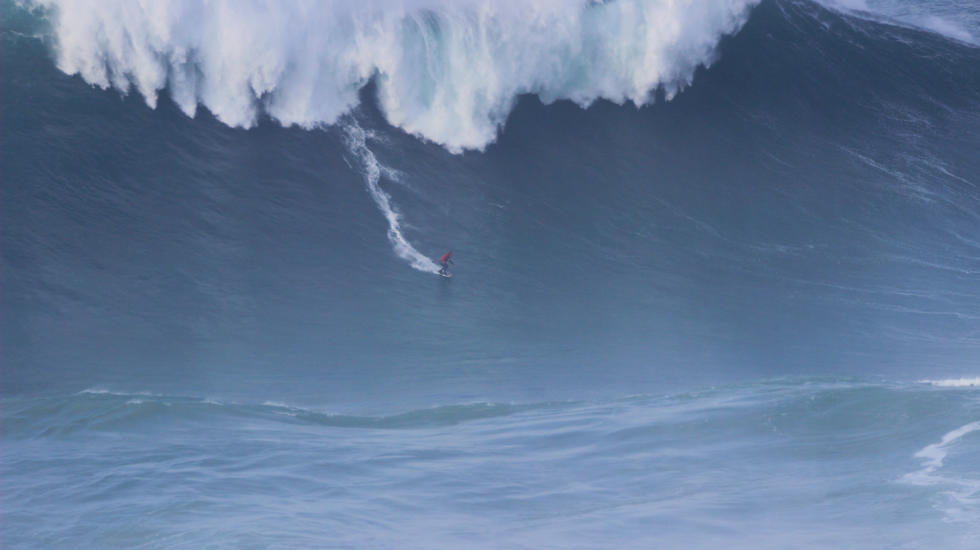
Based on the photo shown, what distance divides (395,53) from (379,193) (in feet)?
9.23

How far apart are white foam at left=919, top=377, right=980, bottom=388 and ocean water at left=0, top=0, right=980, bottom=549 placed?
0.33 feet

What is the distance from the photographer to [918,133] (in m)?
23.3

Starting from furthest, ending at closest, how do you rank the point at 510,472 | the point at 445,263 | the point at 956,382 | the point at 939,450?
the point at 445,263, the point at 956,382, the point at 939,450, the point at 510,472

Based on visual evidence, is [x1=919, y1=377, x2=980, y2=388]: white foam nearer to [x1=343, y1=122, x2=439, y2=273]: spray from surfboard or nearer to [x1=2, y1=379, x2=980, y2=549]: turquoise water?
[x1=2, y1=379, x2=980, y2=549]: turquoise water

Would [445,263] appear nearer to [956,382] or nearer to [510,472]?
[510,472]

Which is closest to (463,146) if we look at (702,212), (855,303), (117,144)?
(702,212)

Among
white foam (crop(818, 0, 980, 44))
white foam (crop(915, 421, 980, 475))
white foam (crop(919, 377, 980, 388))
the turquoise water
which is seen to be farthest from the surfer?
white foam (crop(818, 0, 980, 44))

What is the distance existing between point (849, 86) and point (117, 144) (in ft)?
47.0

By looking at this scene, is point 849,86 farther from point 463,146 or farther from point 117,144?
Answer: point 117,144

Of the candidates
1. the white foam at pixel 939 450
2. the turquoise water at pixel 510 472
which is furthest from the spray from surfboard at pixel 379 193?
the white foam at pixel 939 450

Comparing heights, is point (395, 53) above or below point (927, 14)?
below

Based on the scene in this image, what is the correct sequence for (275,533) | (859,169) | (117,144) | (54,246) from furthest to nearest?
(859,169) → (117,144) → (54,246) → (275,533)

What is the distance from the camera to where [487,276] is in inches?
715

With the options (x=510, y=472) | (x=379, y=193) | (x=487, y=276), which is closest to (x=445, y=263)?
(x=487, y=276)
